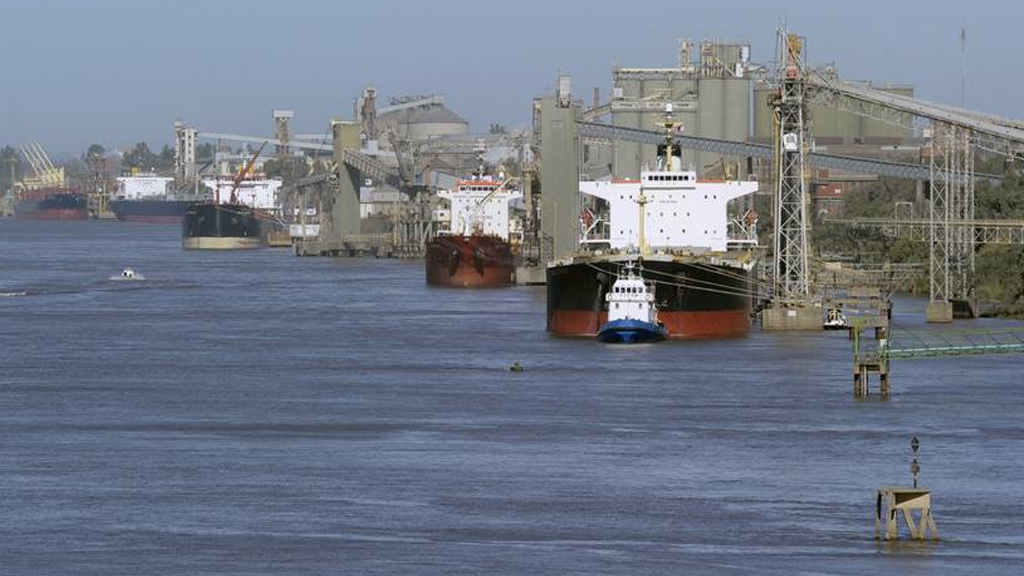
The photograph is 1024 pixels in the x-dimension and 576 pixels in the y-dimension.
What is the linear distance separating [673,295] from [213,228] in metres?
127

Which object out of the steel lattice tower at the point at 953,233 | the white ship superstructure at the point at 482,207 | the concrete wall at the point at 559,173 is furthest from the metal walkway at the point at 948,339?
the white ship superstructure at the point at 482,207

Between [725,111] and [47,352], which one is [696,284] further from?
[725,111]

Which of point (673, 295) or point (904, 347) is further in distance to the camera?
point (673, 295)

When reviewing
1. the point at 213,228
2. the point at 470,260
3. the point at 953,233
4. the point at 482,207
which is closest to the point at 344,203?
the point at 213,228

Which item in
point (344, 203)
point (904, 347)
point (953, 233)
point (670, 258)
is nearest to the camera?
point (904, 347)

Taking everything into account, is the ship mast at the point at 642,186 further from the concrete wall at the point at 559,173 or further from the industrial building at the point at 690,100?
the industrial building at the point at 690,100

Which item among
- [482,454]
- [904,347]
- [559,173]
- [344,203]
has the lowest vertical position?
[482,454]

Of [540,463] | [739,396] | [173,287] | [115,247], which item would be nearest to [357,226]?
[115,247]

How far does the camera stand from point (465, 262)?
366 feet

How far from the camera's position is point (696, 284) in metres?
66.4

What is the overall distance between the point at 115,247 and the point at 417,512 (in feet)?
492

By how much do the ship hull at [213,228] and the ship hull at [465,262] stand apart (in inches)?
3097

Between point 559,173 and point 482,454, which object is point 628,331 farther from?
point 559,173

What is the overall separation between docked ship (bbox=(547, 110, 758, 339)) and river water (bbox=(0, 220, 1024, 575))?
1501mm
